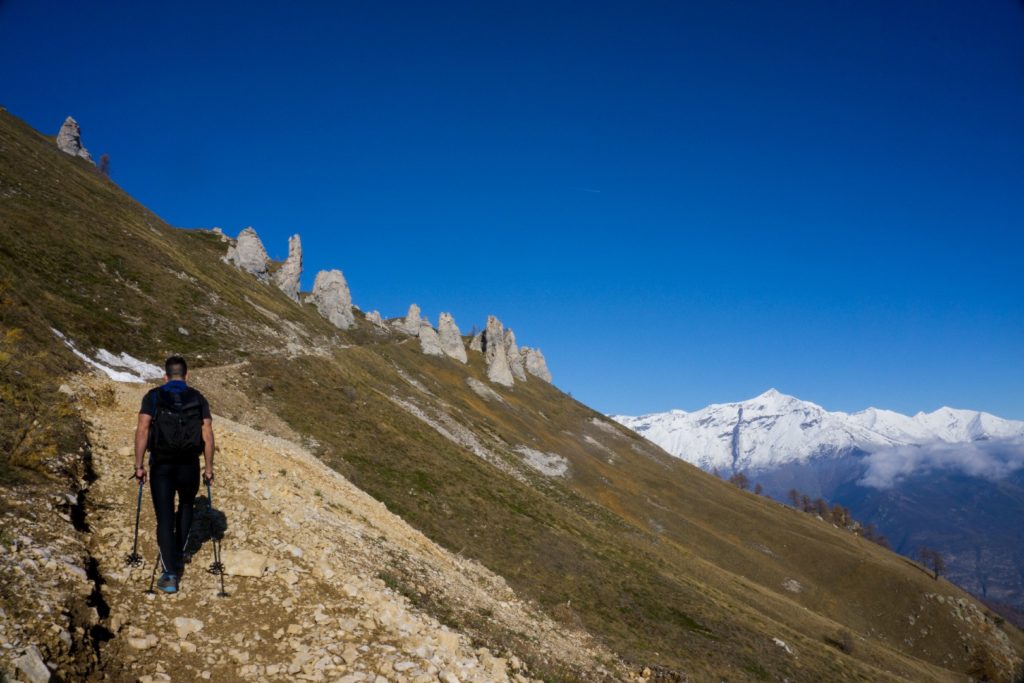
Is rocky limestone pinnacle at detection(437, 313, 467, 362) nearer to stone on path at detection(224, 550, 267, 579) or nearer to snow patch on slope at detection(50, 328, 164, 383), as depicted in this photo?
snow patch on slope at detection(50, 328, 164, 383)

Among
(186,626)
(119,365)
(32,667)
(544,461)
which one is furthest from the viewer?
(544,461)

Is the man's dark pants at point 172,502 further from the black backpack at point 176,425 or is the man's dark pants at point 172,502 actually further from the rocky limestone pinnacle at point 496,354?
the rocky limestone pinnacle at point 496,354

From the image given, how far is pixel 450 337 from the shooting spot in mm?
159625

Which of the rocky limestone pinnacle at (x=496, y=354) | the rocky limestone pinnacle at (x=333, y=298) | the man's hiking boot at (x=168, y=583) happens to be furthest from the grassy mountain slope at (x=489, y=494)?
the rocky limestone pinnacle at (x=496, y=354)

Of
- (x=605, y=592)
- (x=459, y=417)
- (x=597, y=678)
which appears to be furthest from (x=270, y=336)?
(x=597, y=678)

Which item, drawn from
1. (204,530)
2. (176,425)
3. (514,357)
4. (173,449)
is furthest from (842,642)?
(514,357)

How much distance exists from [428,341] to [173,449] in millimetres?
136578

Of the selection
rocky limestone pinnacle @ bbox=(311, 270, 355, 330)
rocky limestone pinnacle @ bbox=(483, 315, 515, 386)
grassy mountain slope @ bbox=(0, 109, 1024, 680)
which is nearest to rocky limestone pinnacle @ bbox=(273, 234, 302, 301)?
rocky limestone pinnacle @ bbox=(311, 270, 355, 330)

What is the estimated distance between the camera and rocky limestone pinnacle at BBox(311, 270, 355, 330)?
140500 millimetres

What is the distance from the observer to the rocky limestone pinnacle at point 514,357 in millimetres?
173750

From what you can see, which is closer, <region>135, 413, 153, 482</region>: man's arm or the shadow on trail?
<region>135, 413, 153, 482</region>: man's arm

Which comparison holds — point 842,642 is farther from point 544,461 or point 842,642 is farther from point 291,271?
point 291,271

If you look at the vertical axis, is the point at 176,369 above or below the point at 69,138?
below

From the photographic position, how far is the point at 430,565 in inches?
757
